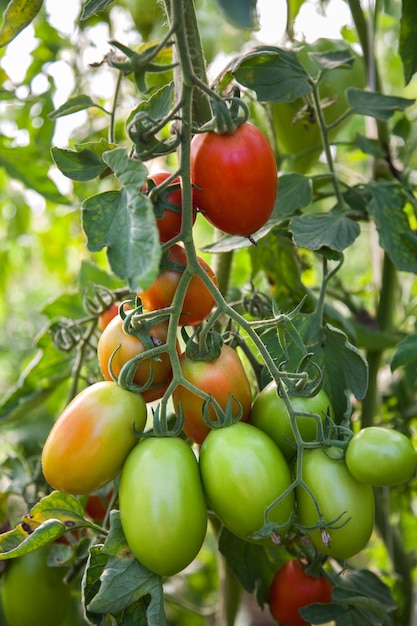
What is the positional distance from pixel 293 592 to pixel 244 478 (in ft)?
1.20

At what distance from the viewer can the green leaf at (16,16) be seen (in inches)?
26.5

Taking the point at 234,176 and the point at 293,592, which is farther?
the point at 293,592

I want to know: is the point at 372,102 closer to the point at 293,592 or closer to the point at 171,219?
the point at 171,219

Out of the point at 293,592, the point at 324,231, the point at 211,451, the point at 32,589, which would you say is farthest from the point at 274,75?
the point at 32,589

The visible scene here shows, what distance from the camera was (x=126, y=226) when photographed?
0.52 meters

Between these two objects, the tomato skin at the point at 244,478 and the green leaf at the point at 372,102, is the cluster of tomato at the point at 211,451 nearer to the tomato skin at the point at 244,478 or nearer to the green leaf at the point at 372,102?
the tomato skin at the point at 244,478

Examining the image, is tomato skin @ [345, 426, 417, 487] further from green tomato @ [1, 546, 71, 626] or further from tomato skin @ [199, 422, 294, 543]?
green tomato @ [1, 546, 71, 626]

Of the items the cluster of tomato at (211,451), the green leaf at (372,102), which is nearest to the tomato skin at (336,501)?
the cluster of tomato at (211,451)

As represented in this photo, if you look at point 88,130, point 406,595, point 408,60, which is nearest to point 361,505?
point 408,60

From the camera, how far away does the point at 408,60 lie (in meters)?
0.80

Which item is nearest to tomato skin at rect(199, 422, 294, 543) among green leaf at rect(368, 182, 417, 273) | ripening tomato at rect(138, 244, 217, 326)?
ripening tomato at rect(138, 244, 217, 326)

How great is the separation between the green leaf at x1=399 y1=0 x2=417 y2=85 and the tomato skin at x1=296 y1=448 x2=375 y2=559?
0.46 m

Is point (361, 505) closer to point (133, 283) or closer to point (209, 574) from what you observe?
point (133, 283)

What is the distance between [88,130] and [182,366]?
1.05 m
